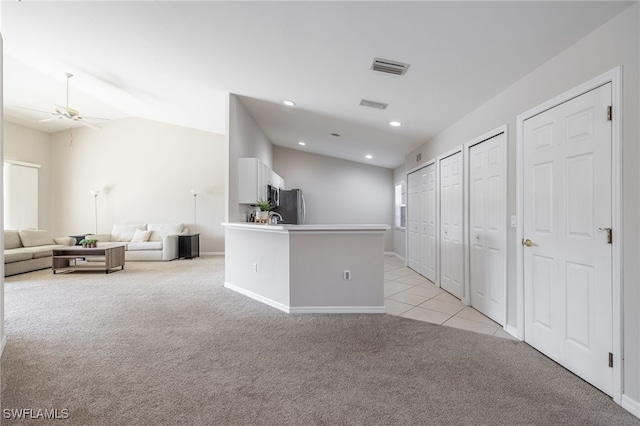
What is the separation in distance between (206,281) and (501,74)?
486 cm

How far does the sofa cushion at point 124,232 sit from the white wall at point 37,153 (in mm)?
2087

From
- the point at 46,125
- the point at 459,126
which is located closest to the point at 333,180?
the point at 459,126

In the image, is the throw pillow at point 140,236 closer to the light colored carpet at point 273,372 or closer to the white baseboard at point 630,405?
the light colored carpet at point 273,372

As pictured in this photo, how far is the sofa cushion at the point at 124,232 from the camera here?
7141mm

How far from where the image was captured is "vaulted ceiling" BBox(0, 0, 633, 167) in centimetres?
197

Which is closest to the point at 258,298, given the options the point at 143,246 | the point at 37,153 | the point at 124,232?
the point at 143,246

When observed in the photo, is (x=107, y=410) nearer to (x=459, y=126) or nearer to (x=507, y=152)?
(x=507, y=152)

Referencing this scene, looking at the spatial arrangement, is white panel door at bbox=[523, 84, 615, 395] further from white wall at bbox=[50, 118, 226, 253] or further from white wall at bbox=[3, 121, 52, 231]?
white wall at bbox=[3, 121, 52, 231]

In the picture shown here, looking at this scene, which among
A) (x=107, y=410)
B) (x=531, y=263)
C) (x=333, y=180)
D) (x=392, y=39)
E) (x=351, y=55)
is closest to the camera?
(x=107, y=410)

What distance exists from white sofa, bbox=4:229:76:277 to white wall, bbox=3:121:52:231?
1.95 meters

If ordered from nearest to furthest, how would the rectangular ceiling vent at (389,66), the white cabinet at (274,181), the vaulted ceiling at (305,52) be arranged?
the vaulted ceiling at (305,52), the rectangular ceiling vent at (389,66), the white cabinet at (274,181)

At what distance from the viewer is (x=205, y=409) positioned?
1.63m

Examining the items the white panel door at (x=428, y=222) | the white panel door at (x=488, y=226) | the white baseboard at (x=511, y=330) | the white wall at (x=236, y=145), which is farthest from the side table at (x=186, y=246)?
the white baseboard at (x=511, y=330)

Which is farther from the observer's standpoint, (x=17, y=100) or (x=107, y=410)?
(x=17, y=100)
